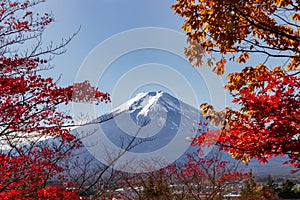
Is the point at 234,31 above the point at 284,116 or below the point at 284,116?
above

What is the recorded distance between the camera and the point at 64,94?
19.6 feet

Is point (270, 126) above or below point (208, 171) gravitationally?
below

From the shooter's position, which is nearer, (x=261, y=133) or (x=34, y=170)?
(x=261, y=133)

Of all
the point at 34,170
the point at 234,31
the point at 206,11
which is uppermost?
the point at 206,11

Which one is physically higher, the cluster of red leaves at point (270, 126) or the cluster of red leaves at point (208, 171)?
the cluster of red leaves at point (208, 171)

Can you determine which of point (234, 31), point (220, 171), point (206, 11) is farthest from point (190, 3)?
point (220, 171)

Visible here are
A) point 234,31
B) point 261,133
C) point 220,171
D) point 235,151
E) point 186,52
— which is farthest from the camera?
point 220,171

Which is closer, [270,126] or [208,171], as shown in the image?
[270,126]

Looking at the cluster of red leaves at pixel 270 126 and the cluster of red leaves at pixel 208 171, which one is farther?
the cluster of red leaves at pixel 208 171

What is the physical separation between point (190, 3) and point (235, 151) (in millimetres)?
3311

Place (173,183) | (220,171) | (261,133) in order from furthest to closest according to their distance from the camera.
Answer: (173,183), (220,171), (261,133)

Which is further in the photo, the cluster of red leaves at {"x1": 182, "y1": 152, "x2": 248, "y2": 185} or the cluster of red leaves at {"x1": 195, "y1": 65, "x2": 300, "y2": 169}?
the cluster of red leaves at {"x1": 182, "y1": 152, "x2": 248, "y2": 185}

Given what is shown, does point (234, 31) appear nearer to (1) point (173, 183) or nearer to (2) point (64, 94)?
(2) point (64, 94)

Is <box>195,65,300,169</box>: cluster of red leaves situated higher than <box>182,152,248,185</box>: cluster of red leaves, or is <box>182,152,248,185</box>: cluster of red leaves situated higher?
<box>182,152,248,185</box>: cluster of red leaves
